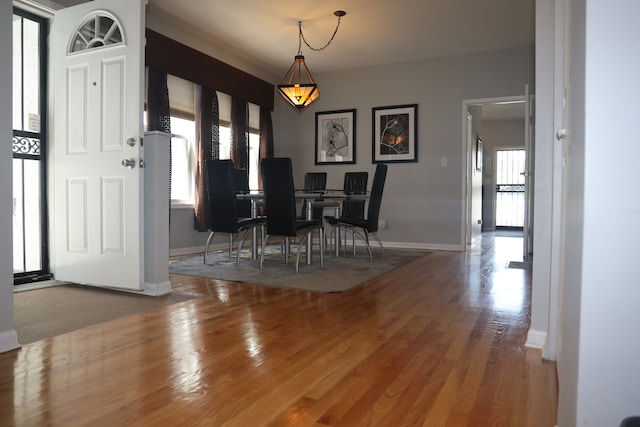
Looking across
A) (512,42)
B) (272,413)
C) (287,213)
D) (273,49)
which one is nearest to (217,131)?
(273,49)

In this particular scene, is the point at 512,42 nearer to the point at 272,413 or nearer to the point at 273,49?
the point at 273,49

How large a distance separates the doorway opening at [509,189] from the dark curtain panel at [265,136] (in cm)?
641

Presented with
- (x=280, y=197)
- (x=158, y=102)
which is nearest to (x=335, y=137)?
(x=158, y=102)

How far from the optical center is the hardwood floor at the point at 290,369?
123 cm

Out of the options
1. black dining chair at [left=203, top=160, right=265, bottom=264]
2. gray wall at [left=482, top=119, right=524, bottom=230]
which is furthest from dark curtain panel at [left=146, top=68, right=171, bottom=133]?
gray wall at [left=482, top=119, right=524, bottom=230]

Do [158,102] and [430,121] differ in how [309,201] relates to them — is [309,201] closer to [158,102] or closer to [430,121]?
[158,102]

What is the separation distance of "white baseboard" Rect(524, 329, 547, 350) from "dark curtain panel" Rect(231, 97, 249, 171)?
175 inches

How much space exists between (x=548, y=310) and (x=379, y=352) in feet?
2.47

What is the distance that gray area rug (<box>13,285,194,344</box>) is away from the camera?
2.05 metres

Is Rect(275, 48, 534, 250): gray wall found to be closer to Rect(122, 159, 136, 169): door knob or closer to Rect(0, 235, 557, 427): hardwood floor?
Rect(0, 235, 557, 427): hardwood floor

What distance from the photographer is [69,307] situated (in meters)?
2.43

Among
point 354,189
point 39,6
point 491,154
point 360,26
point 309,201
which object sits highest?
point 360,26

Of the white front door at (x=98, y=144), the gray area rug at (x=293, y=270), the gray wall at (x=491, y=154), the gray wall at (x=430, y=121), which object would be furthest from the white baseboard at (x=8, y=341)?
the gray wall at (x=491, y=154)

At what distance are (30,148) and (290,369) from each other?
281 cm
